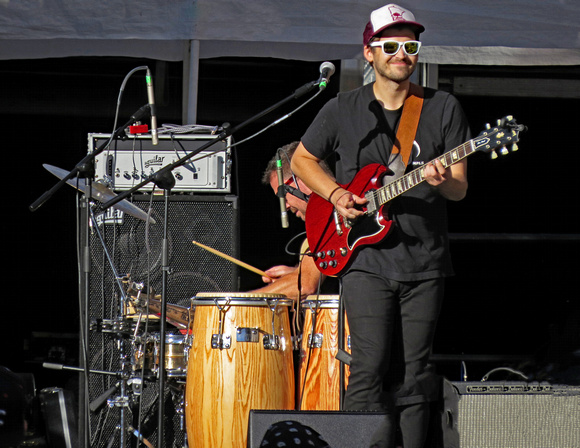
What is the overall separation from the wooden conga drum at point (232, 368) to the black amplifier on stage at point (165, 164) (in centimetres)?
88

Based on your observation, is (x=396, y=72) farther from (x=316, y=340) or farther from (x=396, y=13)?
(x=316, y=340)

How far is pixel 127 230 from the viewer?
459 cm

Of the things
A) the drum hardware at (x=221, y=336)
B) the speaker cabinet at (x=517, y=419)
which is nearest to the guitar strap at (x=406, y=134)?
the speaker cabinet at (x=517, y=419)

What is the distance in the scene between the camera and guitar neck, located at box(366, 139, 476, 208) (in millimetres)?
3203

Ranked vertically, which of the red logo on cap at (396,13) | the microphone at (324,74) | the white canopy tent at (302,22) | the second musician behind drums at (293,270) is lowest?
the second musician behind drums at (293,270)

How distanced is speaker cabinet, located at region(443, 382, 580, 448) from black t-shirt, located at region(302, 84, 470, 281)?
53 cm

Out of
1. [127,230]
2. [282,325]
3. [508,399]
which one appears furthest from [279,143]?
[508,399]

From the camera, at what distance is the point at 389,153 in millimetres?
3393

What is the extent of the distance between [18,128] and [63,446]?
3.75 m

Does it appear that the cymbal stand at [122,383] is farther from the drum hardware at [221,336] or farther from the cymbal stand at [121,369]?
the drum hardware at [221,336]

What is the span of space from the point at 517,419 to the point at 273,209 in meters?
3.84

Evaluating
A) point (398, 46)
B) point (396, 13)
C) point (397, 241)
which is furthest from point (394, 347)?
point (396, 13)

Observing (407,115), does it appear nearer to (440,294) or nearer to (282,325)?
(440,294)

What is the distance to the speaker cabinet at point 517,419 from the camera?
305 centimetres
